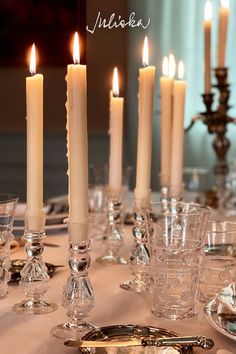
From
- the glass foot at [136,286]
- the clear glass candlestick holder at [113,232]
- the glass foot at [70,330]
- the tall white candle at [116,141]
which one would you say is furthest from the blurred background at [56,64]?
the glass foot at [70,330]

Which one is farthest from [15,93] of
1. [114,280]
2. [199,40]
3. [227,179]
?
[199,40]

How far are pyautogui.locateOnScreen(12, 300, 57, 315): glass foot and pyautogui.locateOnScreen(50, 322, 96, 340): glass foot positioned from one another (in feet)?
0.23

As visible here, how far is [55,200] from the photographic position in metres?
1.69

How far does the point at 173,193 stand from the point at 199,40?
2.24 meters

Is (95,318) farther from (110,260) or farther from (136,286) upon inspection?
(110,260)

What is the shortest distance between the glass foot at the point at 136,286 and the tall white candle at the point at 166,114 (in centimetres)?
37

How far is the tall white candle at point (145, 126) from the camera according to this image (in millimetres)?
1015

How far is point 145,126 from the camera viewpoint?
1022mm

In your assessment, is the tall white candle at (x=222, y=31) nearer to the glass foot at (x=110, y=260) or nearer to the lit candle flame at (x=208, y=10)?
the lit candle flame at (x=208, y=10)

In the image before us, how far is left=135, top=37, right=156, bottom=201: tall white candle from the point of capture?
1015 mm

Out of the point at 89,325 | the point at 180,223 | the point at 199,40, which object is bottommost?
the point at 89,325

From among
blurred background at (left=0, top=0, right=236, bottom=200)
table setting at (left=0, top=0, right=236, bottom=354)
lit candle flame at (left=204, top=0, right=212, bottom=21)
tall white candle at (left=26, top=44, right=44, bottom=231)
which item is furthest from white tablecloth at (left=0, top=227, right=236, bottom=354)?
lit candle flame at (left=204, top=0, right=212, bottom=21)

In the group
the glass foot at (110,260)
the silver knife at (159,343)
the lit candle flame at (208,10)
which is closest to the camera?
the silver knife at (159,343)

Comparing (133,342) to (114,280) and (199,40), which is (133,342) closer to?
(114,280)
